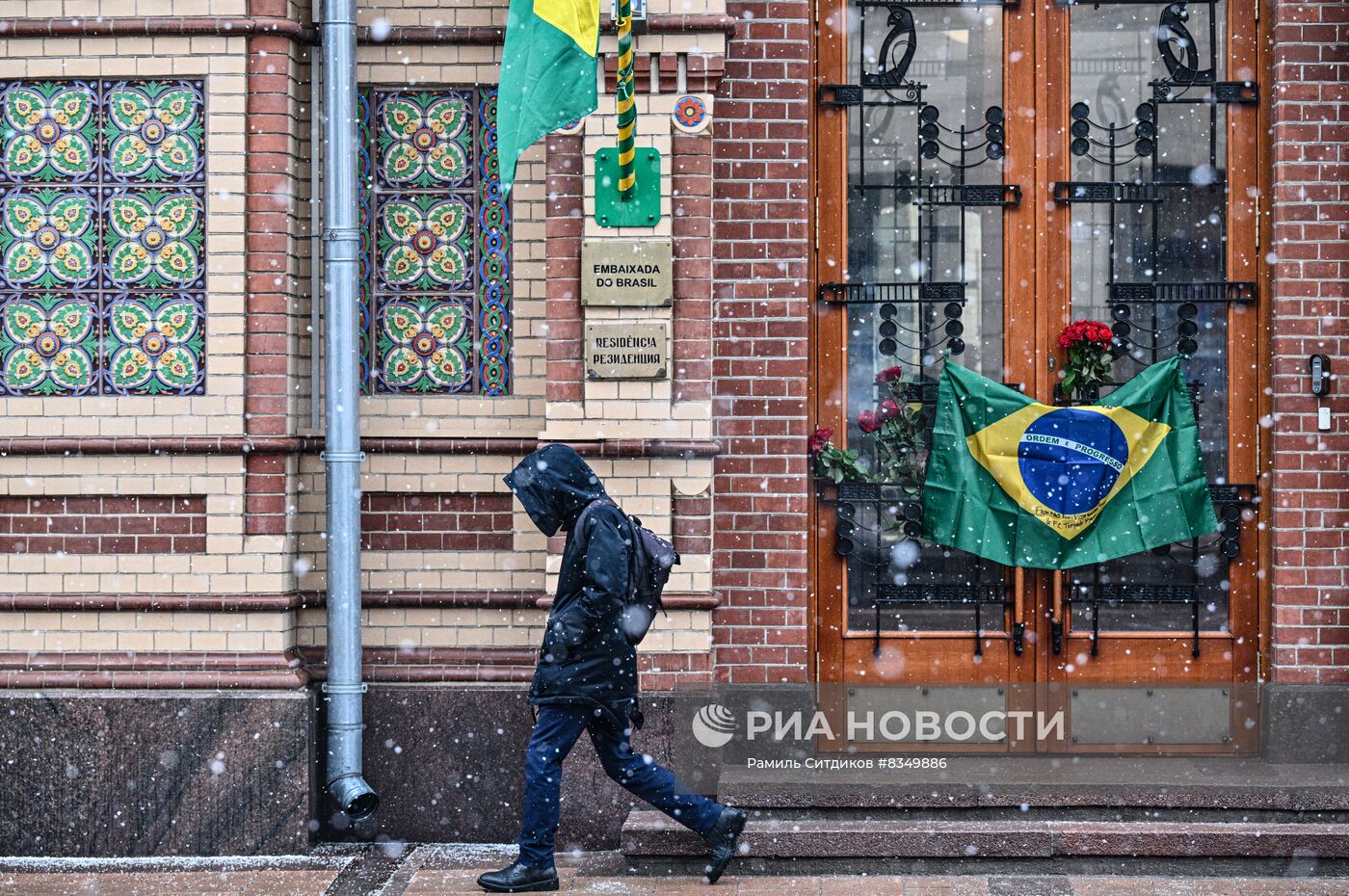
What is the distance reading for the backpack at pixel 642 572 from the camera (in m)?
5.95

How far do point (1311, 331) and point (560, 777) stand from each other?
406 centimetres

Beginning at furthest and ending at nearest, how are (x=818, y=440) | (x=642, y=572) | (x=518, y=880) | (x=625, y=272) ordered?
(x=818, y=440)
(x=625, y=272)
(x=518, y=880)
(x=642, y=572)

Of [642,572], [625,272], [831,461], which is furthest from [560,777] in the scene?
[625,272]

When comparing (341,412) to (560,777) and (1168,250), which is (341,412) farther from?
(1168,250)

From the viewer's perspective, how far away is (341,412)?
6.82 metres

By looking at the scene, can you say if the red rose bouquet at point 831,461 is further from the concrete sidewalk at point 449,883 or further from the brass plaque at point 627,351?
the concrete sidewalk at point 449,883

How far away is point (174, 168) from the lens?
6.88 metres

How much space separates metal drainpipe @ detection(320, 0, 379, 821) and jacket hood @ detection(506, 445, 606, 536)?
Answer: 1.17 metres

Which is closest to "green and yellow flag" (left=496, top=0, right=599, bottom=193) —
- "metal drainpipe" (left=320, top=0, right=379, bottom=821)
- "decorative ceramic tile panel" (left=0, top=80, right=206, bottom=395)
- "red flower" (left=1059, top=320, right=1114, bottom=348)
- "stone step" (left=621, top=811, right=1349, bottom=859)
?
"metal drainpipe" (left=320, top=0, right=379, bottom=821)

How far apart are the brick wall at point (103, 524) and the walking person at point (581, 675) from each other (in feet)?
5.75

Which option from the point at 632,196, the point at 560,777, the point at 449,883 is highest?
the point at 632,196

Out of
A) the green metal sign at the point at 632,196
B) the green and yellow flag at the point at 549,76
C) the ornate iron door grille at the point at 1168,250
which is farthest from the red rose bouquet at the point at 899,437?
the green and yellow flag at the point at 549,76

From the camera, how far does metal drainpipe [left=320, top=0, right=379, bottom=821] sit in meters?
6.82

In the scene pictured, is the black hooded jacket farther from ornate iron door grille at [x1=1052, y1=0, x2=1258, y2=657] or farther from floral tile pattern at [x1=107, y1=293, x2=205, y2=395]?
ornate iron door grille at [x1=1052, y1=0, x2=1258, y2=657]
